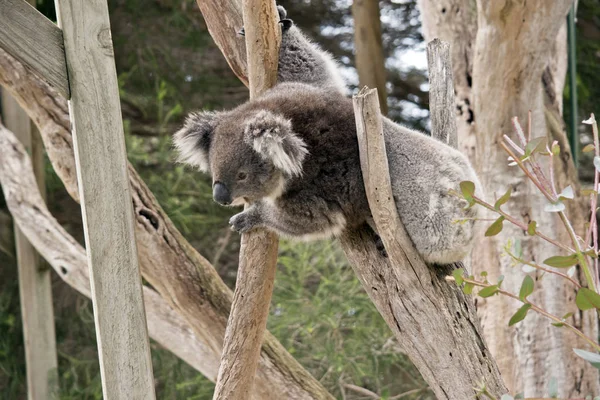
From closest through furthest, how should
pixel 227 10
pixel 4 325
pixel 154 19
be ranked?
pixel 227 10 < pixel 4 325 < pixel 154 19

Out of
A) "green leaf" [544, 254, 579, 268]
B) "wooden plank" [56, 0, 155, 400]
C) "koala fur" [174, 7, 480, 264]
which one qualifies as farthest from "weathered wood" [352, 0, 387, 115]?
"green leaf" [544, 254, 579, 268]

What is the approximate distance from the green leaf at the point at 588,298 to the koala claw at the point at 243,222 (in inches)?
42.5

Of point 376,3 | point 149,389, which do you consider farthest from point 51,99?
point 376,3

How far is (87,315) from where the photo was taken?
390cm

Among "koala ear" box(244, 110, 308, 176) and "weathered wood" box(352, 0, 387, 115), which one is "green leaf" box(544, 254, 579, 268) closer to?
"koala ear" box(244, 110, 308, 176)

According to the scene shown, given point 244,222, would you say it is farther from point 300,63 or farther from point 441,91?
point 441,91

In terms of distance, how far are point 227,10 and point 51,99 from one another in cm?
79

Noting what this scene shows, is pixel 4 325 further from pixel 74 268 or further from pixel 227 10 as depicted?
pixel 227 10

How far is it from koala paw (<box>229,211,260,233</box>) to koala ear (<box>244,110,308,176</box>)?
8.5 inches

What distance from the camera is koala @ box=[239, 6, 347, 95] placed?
208 centimetres

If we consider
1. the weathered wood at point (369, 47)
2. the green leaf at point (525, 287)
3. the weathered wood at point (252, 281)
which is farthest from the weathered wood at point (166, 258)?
the green leaf at point (525, 287)

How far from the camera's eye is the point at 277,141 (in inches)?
64.9

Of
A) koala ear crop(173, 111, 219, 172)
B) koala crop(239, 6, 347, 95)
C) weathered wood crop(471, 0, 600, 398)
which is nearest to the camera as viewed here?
koala ear crop(173, 111, 219, 172)

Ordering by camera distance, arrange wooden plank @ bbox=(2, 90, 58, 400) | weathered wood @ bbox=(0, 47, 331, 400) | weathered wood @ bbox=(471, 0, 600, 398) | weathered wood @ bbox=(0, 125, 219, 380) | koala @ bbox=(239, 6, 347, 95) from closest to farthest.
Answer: koala @ bbox=(239, 6, 347, 95), weathered wood @ bbox=(0, 47, 331, 400), weathered wood @ bbox=(471, 0, 600, 398), weathered wood @ bbox=(0, 125, 219, 380), wooden plank @ bbox=(2, 90, 58, 400)
